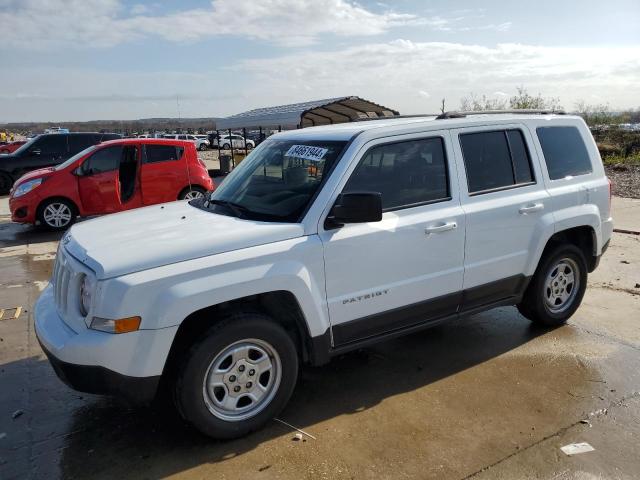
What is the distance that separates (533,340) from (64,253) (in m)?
3.87

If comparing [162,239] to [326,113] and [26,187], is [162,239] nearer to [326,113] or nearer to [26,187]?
[26,187]

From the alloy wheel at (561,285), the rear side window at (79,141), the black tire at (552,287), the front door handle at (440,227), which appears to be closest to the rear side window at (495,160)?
the front door handle at (440,227)

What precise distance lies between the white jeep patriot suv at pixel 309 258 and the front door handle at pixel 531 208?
22 mm

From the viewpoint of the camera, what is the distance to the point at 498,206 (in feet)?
13.4

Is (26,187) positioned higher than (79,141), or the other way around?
(79,141)

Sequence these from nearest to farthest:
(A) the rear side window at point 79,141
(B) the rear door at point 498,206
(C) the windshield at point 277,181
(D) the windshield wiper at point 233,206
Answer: (C) the windshield at point 277,181, (D) the windshield wiper at point 233,206, (B) the rear door at point 498,206, (A) the rear side window at point 79,141

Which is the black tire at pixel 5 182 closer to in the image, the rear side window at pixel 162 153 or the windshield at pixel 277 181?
the rear side window at pixel 162 153

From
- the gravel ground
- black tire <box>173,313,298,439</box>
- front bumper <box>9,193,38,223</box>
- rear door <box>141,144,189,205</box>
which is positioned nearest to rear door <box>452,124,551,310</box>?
black tire <box>173,313,298,439</box>

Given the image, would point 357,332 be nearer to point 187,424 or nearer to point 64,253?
point 187,424

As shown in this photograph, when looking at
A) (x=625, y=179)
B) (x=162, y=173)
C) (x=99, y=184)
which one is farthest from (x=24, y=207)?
(x=625, y=179)

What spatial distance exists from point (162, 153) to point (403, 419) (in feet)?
27.2

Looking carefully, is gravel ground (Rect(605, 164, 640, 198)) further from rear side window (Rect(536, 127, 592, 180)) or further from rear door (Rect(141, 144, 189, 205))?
rear door (Rect(141, 144, 189, 205))

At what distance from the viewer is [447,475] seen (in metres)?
2.90

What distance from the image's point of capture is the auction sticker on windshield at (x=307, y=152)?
3678mm
